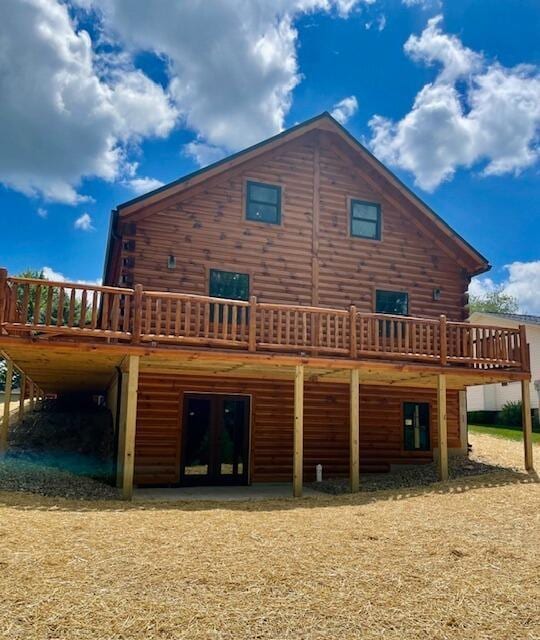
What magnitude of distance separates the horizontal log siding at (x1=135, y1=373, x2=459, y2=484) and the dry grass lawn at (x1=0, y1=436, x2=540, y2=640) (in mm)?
4744

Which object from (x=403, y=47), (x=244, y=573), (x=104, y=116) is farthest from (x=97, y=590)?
(x=104, y=116)

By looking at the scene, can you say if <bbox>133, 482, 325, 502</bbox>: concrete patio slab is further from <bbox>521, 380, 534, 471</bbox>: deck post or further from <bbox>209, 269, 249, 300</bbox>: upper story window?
<bbox>521, 380, 534, 471</bbox>: deck post

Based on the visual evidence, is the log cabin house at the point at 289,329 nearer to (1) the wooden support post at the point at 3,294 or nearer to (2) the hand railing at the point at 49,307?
(2) the hand railing at the point at 49,307

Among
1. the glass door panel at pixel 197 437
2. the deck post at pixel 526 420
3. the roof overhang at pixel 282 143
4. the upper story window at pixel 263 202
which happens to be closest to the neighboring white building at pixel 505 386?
the roof overhang at pixel 282 143

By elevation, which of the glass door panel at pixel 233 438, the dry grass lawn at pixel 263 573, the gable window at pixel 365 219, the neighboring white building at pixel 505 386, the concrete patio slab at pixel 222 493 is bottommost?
the concrete patio slab at pixel 222 493

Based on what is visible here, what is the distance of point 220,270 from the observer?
15.3 meters

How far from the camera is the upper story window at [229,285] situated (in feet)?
49.8

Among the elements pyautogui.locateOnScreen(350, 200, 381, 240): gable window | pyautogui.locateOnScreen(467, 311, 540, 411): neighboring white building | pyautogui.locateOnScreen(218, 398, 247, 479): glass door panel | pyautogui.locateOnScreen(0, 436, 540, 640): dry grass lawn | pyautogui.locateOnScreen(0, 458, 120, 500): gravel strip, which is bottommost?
pyautogui.locateOnScreen(0, 436, 540, 640): dry grass lawn

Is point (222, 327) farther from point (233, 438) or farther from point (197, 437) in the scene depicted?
point (233, 438)

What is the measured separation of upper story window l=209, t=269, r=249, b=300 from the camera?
1519 centimetres

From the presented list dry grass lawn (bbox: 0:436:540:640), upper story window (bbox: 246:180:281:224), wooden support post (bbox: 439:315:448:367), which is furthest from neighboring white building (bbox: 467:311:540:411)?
dry grass lawn (bbox: 0:436:540:640)

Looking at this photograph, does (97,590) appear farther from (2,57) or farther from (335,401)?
(2,57)

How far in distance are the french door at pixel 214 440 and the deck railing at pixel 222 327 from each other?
2.38 metres

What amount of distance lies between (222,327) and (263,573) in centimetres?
680
